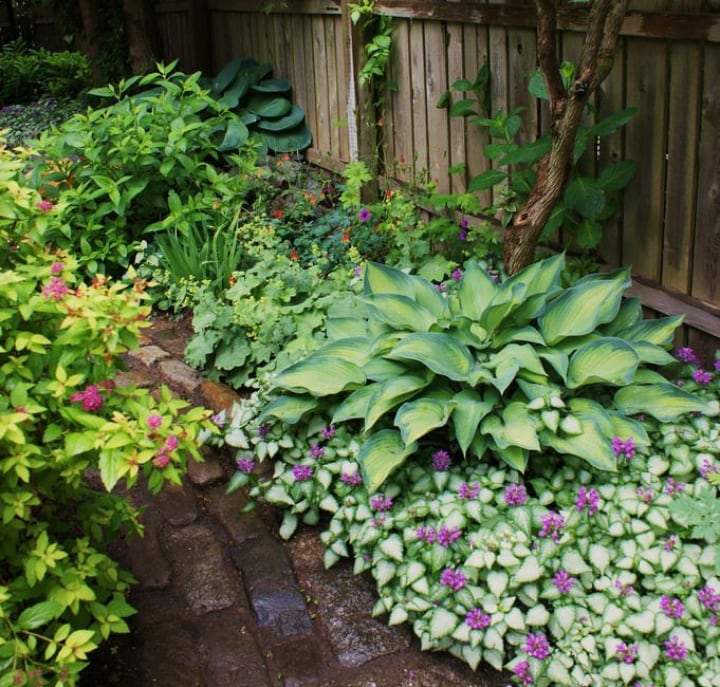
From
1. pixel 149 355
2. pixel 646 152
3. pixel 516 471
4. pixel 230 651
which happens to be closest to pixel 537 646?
pixel 516 471

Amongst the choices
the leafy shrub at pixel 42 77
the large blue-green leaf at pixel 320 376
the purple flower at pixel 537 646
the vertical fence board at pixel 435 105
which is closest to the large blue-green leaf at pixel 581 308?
the large blue-green leaf at pixel 320 376

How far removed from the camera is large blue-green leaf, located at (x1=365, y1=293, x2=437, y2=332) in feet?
10.6

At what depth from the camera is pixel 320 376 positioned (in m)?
3.27

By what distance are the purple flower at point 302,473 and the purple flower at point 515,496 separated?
27.1 inches

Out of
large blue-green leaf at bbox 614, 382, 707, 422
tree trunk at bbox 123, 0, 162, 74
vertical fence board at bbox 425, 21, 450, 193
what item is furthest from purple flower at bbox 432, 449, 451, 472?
tree trunk at bbox 123, 0, 162, 74

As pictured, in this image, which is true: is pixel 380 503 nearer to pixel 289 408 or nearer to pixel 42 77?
pixel 289 408

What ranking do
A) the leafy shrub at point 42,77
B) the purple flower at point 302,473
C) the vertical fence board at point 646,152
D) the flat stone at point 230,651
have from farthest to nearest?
the leafy shrub at point 42,77
the vertical fence board at point 646,152
the purple flower at point 302,473
the flat stone at point 230,651

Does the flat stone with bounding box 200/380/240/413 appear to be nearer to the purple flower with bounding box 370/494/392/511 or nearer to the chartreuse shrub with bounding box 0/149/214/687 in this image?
the purple flower with bounding box 370/494/392/511

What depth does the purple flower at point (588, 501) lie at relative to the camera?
2721 millimetres

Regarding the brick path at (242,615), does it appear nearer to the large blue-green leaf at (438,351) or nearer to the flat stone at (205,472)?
the flat stone at (205,472)

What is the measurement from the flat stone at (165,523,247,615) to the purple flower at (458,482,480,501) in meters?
0.77

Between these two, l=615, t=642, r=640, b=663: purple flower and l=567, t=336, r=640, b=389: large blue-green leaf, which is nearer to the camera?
l=615, t=642, r=640, b=663: purple flower

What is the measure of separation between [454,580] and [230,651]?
0.70m

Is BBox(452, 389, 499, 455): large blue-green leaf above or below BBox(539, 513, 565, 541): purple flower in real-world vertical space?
above
